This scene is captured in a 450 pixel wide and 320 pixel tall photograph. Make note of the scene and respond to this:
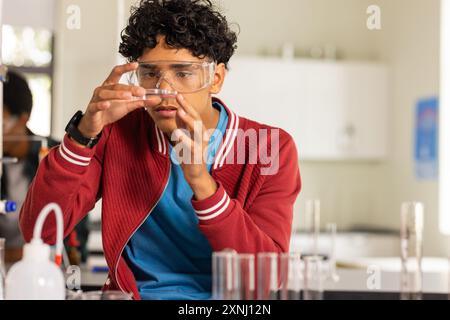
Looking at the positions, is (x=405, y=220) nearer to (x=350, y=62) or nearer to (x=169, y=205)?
(x=169, y=205)

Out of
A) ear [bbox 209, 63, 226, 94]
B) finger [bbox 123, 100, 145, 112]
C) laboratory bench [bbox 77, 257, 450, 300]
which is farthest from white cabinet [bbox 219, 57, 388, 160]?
finger [bbox 123, 100, 145, 112]

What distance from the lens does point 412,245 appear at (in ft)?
6.15

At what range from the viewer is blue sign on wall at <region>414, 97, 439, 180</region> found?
4.82 m

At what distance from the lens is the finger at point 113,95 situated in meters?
1.25

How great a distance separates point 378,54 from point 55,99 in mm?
2370

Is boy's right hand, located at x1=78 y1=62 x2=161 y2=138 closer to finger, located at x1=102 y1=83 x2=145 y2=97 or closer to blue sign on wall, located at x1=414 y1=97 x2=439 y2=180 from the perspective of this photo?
finger, located at x1=102 y1=83 x2=145 y2=97

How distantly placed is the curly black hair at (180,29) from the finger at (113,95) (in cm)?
20

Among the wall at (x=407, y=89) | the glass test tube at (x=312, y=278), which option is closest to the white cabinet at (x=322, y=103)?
the wall at (x=407, y=89)

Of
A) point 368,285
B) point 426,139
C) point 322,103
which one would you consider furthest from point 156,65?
point 322,103

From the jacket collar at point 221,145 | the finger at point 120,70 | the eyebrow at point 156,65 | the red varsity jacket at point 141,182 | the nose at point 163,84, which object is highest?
the eyebrow at point 156,65

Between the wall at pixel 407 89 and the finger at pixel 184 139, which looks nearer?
the finger at pixel 184 139

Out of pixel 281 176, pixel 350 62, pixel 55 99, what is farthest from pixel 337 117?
pixel 281 176

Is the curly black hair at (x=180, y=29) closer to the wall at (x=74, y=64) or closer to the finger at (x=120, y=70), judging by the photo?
the finger at (x=120, y=70)

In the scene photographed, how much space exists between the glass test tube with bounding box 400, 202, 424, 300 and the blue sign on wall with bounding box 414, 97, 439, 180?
10.1ft
